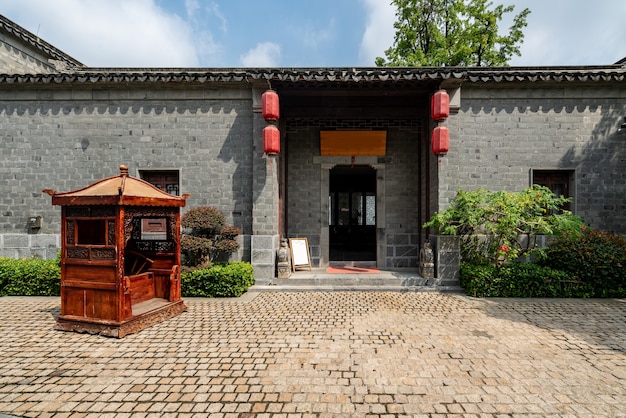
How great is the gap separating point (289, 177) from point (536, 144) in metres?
6.56

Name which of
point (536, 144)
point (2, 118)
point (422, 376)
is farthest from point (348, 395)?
point (2, 118)

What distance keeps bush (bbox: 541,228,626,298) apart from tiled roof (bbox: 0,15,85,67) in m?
15.2

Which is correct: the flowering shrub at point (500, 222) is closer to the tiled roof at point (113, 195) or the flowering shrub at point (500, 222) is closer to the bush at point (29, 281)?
the tiled roof at point (113, 195)

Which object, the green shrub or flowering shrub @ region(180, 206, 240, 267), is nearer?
the green shrub

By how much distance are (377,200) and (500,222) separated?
3103 mm

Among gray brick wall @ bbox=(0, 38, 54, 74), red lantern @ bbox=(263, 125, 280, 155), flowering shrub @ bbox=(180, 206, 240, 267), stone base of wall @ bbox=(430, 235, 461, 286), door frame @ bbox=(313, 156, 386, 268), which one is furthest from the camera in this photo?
door frame @ bbox=(313, 156, 386, 268)

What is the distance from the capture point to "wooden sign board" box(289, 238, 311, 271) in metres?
7.60

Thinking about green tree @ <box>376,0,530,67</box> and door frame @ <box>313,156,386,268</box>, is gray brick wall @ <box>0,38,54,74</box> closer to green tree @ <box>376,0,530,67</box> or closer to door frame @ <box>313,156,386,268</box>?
door frame @ <box>313,156,386,268</box>

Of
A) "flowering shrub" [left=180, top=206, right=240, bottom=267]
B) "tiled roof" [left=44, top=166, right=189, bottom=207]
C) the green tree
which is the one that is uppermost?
the green tree

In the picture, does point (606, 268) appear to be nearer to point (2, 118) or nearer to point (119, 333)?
point (119, 333)

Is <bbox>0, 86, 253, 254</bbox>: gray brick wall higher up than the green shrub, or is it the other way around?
<bbox>0, 86, 253, 254</bbox>: gray brick wall

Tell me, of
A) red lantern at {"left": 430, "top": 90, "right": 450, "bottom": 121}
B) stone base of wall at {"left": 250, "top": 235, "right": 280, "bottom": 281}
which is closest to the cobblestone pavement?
stone base of wall at {"left": 250, "top": 235, "right": 280, "bottom": 281}

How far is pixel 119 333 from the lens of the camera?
13.0ft

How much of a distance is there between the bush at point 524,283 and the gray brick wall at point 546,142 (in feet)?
6.93
